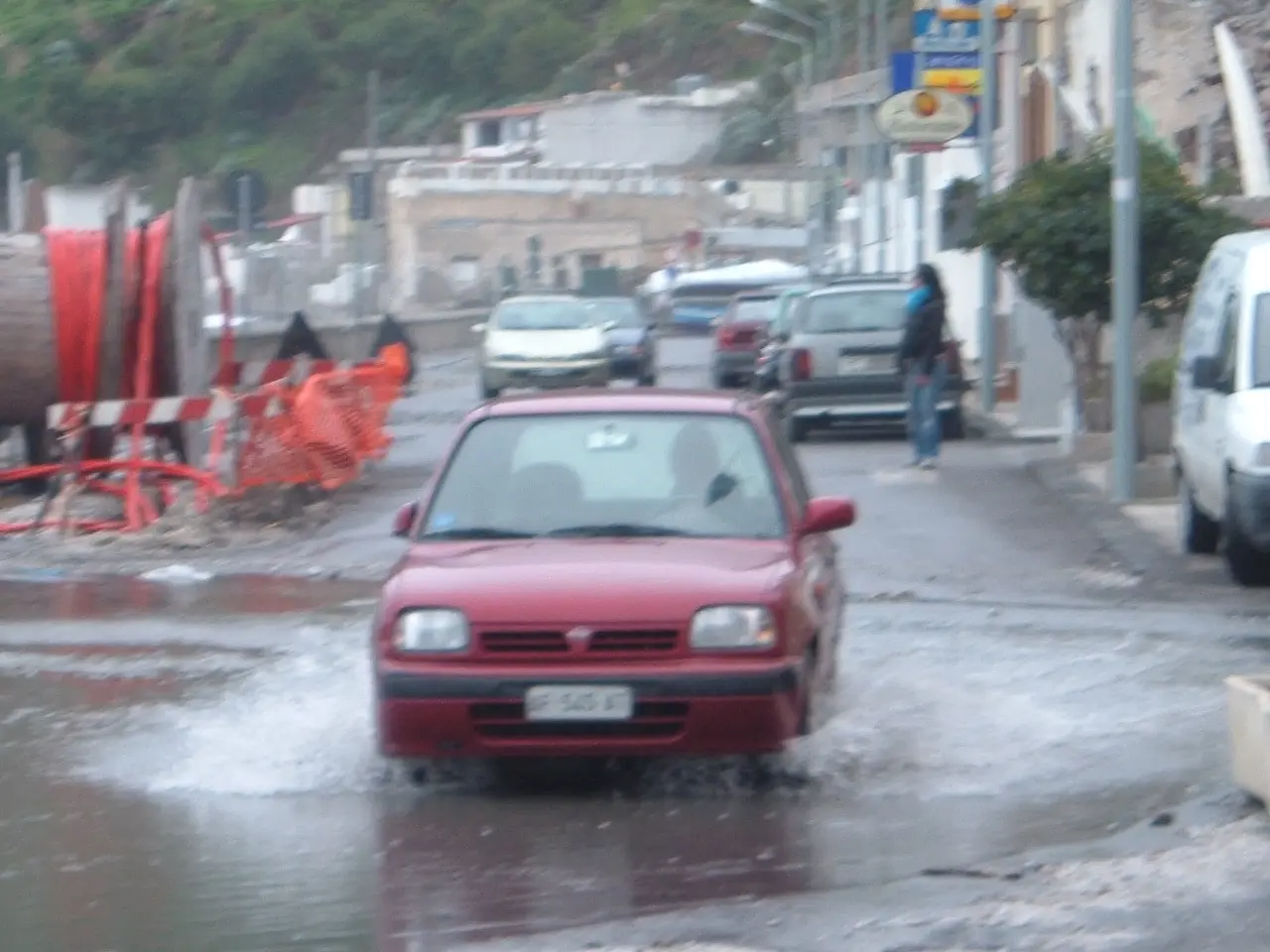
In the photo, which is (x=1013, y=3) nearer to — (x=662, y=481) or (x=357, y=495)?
(x=357, y=495)

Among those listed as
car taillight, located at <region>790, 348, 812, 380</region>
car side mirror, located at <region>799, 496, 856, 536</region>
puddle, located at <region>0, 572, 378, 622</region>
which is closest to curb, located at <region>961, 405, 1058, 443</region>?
car taillight, located at <region>790, 348, 812, 380</region>

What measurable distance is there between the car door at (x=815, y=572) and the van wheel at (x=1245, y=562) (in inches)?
154

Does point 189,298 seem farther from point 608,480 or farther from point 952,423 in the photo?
point 608,480

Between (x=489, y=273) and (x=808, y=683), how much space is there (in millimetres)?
70323

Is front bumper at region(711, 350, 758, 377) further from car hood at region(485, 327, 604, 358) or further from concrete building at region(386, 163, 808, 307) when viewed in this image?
concrete building at region(386, 163, 808, 307)

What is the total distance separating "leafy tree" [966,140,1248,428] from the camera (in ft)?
66.9

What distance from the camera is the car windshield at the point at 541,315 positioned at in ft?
118

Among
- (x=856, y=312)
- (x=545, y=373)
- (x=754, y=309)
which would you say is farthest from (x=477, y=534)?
(x=754, y=309)

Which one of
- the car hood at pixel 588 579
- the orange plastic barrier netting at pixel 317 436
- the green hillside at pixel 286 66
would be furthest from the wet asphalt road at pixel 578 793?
the green hillside at pixel 286 66

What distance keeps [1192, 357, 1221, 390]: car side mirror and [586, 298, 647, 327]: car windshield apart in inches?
903

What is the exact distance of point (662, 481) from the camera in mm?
9266

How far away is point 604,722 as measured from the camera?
8250 millimetres

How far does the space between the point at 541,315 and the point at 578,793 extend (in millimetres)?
27807

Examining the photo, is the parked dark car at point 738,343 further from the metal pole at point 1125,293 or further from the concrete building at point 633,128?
the concrete building at point 633,128
